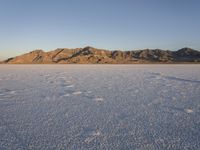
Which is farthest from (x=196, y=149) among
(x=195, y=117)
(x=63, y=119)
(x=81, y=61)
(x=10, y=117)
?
(x=81, y=61)

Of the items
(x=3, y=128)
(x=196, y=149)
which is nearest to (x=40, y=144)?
(x=3, y=128)

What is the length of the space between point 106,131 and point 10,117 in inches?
76.4

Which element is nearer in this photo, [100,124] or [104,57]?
[100,124]

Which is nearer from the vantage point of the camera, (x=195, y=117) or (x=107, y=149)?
(x=107, y=149)

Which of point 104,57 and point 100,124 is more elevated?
point 100,124

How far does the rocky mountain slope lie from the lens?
152 metres

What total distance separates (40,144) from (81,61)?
152 m

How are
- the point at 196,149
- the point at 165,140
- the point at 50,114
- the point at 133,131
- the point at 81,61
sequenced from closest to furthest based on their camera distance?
the point at 196,149
the point at 165,140
the point at 133,131
the point at 50,114
the point at 81,61

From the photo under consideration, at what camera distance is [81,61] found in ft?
504

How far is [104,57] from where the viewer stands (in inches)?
6471

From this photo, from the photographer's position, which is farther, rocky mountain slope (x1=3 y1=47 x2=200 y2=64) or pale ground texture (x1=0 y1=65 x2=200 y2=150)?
rocky mountain slope (x1=3 y1=47 x2=200 y2=64)

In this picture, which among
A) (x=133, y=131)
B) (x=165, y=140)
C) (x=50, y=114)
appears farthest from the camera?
(x=50, y=114)

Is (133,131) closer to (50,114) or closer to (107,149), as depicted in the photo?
(107,149)

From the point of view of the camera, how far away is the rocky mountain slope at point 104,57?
152 meters
